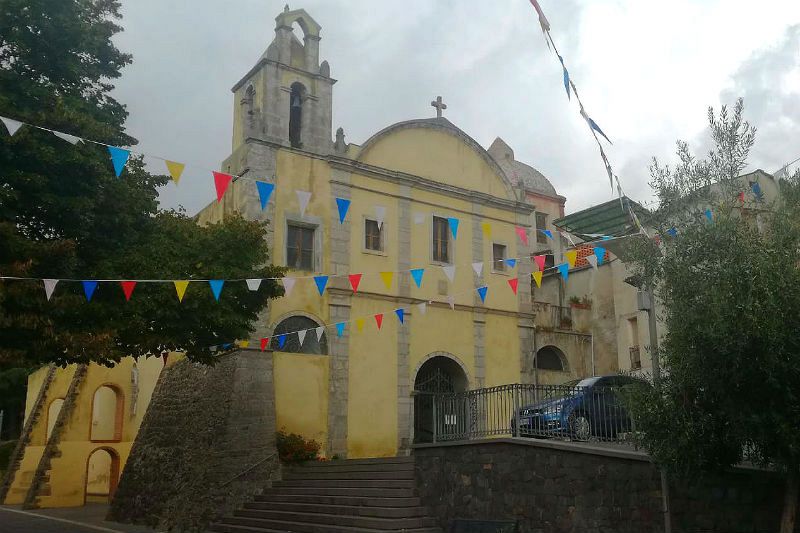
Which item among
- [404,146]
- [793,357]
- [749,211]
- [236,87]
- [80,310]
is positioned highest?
[236,87]

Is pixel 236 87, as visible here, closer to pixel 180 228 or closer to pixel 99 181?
pixel 180 228

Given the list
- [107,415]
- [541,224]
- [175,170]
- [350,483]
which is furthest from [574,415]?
[541,224]

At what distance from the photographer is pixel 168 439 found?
64.2ft

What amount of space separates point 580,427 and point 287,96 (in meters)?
13.2

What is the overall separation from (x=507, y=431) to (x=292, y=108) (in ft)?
40.9

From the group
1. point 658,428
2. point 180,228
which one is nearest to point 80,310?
point 180,228

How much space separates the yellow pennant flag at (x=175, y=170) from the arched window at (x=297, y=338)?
8361mm

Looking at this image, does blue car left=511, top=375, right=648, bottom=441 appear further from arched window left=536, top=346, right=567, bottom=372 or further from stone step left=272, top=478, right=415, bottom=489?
arched window left=536, top=346, right=567, bottom=372

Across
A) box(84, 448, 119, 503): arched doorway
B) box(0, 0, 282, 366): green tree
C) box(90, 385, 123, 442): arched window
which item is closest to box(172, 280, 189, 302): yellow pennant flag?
box(0, 0, 282, 366): green tree

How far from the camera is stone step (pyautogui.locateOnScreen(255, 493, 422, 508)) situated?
556 inches

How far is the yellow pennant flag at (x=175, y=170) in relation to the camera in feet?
37.0

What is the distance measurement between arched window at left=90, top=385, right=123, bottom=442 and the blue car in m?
18.8

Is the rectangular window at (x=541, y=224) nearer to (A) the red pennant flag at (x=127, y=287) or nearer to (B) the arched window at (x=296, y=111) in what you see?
(B) the arched window at (x=296, y=111)

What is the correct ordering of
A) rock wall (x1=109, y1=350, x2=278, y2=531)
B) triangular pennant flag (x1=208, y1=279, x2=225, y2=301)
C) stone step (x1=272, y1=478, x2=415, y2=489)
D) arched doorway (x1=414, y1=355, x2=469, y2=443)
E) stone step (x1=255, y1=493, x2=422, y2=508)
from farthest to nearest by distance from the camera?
arched doorway (x1=414, y1=355, x2=469, y2=443) < rock wall (x1=109, y1=350, x2=278, y2=531) < stone step (x1=272, y1=478, x2=415, y2=489) < stone step (x1=255, y1=493, x2=422, y2=508) < triangular pennant flag (x1=208, y1=279, x2=225, y2=301)
